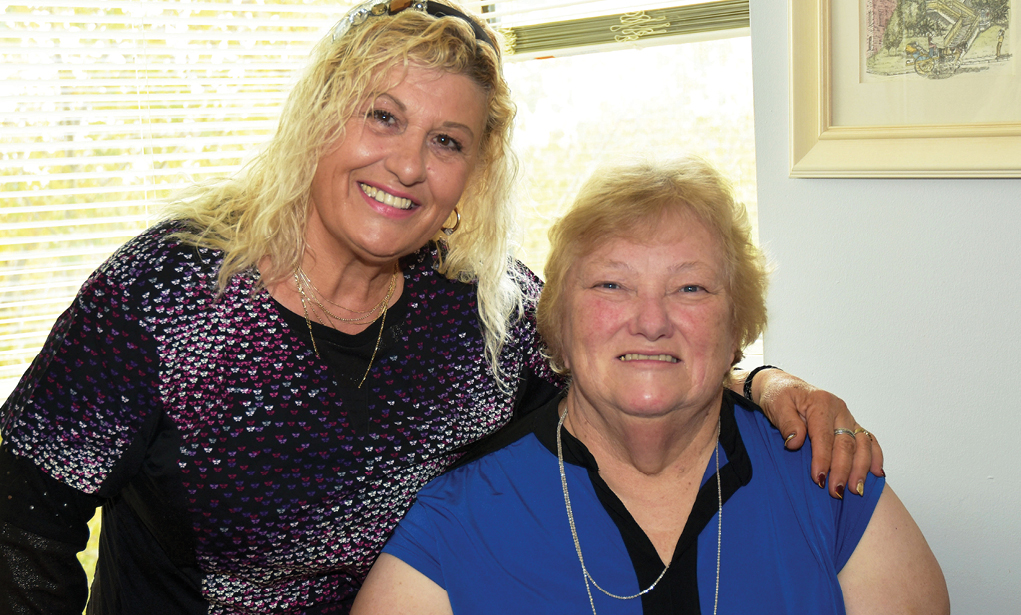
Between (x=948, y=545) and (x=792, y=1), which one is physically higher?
(x=792, y=1)

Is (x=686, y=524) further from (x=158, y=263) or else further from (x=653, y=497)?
(x=158, y=263)

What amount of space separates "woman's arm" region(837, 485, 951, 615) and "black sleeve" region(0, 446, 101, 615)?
1289 mm

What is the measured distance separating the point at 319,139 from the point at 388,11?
0.25 metres

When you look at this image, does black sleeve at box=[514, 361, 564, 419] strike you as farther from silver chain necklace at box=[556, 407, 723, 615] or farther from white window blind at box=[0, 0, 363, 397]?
white window blind at box=[0, 0, 363, 397]

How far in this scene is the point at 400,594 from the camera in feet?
4.42

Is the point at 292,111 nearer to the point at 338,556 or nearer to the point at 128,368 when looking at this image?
the point at 128,368

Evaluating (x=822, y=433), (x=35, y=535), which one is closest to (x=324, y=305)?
(x=35, y=535)

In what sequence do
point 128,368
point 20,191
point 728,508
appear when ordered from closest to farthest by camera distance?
point 128,368 → point 728,508 → point 20,191

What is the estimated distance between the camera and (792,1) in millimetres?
1853

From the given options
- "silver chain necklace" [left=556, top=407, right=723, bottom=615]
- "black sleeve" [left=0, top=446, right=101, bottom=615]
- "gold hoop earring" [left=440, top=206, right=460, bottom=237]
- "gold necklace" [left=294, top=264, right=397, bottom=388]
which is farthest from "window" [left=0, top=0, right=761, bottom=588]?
"black sleeve" [left=0, top=446, right=101, bottom=615]

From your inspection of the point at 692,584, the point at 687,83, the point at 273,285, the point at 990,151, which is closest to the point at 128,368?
the point at 273,285

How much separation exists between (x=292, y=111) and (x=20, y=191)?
59.0 inches

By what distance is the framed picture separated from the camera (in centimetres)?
165

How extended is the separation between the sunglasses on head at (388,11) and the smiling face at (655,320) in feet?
1.56
